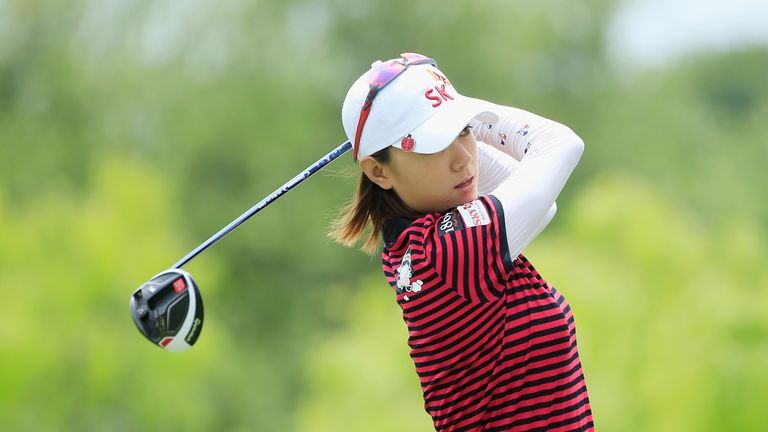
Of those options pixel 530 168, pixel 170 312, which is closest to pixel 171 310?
pixel 170 312

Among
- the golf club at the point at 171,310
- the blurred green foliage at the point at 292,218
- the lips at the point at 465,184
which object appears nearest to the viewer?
the lips at the point at 465,184

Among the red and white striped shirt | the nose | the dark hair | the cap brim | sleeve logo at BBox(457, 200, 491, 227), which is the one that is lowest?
the red and white striped shirt

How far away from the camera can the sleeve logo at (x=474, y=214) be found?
184 centimetres

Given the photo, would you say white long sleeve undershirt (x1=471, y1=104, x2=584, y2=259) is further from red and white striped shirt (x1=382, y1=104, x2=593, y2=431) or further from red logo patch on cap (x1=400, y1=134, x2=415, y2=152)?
red logo patch on cap (x1=400, y1=134, x2=415, y2=152)

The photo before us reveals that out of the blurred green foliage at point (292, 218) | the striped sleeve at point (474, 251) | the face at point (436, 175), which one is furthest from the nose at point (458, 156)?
the blurred green foliage at point (292, 218)

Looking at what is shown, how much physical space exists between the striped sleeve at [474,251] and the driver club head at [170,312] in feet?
1.72

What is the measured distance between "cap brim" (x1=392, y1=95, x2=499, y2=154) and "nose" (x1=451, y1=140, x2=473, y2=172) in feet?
0.14

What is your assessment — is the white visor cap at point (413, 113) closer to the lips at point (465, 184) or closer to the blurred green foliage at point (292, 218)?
the lips at point (465, 184)

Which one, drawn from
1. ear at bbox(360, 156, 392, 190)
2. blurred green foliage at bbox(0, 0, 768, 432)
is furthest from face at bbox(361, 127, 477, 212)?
blurred green foliage at bbox(0, 0, 768, 432)

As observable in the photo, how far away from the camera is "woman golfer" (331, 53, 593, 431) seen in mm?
1852

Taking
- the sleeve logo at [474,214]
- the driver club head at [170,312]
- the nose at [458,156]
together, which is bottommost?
the sleeve logo at [474,214]

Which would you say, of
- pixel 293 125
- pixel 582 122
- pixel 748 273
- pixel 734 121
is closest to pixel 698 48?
pixel 734 121

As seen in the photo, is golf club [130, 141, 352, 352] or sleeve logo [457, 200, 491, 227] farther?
golf club [130, 141, 352, 352]

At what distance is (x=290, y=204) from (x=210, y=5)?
3.45m
